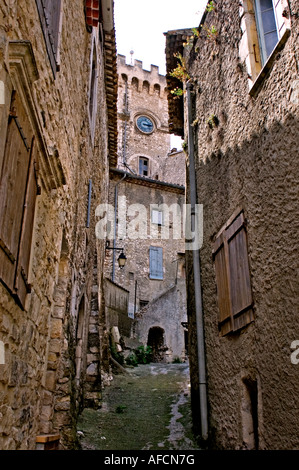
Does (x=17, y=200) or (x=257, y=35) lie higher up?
(x=257, y=35)

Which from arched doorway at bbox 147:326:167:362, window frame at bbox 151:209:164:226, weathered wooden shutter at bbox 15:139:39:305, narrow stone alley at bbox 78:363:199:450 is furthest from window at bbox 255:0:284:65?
window frame at bbox 151:209:164:226

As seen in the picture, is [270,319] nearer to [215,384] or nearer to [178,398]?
[215,384]

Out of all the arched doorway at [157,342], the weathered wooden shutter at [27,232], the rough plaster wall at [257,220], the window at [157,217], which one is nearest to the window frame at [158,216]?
the window at [157,217]

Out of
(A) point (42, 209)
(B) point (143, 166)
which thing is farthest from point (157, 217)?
(A) point (42, 209)

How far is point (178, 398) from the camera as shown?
9195 mm

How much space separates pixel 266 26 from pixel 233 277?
123 inches

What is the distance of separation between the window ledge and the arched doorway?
13363mm

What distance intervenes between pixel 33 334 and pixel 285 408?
2.37m

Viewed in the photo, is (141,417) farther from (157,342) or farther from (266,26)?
(157,342)

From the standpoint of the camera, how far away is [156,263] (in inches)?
825

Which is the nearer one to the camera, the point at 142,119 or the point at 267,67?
the point at 267,67

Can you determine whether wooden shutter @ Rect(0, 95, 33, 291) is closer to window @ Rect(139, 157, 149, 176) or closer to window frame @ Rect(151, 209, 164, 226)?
window frame @ Rect(151, 209, 164, 226)

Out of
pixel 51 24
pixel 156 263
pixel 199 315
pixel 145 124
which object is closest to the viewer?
pixel 51 24
